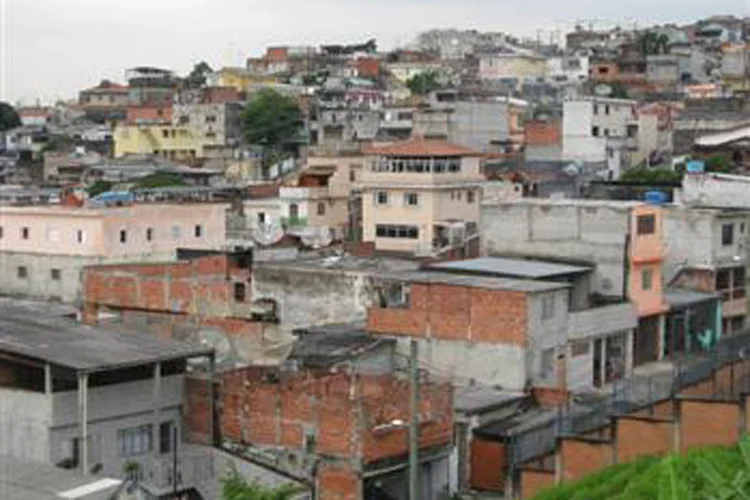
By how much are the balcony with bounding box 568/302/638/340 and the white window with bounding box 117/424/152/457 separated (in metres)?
8.63

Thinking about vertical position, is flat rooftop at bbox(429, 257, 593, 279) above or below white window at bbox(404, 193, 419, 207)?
below

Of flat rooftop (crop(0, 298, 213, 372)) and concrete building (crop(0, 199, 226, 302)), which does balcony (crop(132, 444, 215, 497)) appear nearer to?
flat rooftop (crop(0, 298, 213, 372))

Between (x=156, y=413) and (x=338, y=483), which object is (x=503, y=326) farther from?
(x=156, y=413)

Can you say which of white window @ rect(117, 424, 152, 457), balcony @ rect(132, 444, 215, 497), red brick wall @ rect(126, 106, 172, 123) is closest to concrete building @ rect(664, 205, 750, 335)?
balcony @ rect(132, 444, 215, 497)

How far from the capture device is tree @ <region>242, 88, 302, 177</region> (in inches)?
2918

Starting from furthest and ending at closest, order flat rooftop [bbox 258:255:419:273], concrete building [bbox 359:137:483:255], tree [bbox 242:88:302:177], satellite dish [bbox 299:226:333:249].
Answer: tree [bbox 242:88:302:177]
concrete building [bbox 359:137:483:255]
satellite dish [bbox 299:226:333:249]
flat rooftop [bbox 258:255:419:273]

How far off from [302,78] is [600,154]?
45.7 metres

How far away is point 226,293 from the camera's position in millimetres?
31062

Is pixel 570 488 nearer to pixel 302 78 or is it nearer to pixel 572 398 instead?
pixel 572 398

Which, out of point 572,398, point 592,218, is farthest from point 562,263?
point 572,398

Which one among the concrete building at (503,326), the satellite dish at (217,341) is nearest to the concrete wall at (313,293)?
the concrete building at (503,326)

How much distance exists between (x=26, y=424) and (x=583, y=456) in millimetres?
8408

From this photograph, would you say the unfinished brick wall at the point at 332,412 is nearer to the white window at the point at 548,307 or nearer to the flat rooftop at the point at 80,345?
the flat rooftop at the point at 80,345

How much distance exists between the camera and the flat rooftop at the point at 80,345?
2070 centimetres
